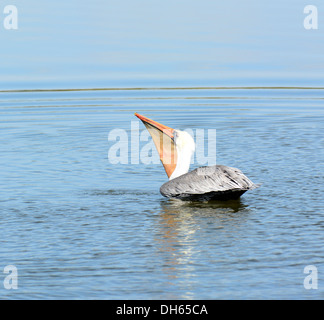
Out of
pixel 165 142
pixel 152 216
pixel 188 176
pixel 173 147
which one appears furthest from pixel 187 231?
pixel 165 142

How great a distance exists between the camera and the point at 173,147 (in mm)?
10727

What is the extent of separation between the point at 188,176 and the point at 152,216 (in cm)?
98

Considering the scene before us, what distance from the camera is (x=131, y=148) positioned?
12.9 metres

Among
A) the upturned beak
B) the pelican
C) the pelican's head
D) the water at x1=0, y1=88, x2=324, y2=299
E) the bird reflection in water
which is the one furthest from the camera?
the upturned beak

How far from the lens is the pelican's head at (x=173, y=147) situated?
1054cm

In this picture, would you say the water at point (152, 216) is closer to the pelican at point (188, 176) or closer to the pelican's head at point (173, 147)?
the pelican at point (188, 176)

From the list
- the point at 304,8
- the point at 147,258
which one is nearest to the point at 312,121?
the point at 147,258

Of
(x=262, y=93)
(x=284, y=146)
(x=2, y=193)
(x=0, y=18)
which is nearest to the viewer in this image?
(x=2, y=193)

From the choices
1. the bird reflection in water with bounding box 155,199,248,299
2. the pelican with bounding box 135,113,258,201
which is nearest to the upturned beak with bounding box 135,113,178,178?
the pelican with bounding box 135,113,258,201

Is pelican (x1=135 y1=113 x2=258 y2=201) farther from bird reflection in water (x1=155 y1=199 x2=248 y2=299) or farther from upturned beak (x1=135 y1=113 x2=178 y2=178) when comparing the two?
bird reflection in water (x1=155 y1=199 x2=248 y2=299)

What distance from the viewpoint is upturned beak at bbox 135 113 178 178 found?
1068 centimetres

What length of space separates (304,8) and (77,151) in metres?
14.5
